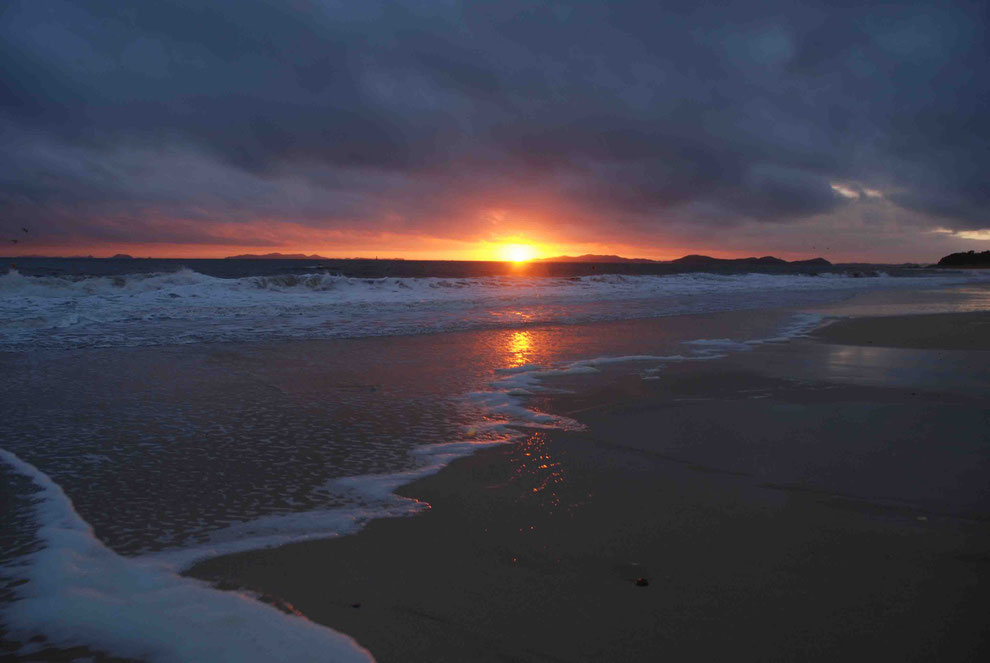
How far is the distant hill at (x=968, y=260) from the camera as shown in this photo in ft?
317

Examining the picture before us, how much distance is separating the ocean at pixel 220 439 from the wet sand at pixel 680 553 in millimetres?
269

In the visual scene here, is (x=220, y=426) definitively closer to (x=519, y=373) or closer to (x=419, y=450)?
(x=419, y=450)

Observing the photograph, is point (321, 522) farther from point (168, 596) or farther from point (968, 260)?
point (968, 260)

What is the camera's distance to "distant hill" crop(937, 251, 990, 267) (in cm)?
9665

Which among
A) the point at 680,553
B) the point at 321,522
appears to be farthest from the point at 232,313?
the point at 680,553

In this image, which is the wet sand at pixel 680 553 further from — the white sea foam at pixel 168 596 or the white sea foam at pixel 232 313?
the white sea foam at pixel 232 313

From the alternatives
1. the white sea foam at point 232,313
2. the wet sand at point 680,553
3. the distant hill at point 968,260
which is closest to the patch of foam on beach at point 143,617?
the wet sand at point 680,553

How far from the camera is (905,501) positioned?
11.8ft

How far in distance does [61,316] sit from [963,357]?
63.1 ft

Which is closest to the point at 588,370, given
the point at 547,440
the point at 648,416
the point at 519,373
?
the point at 519,373

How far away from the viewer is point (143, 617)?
8.09 feet

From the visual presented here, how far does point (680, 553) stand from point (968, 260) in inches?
5175

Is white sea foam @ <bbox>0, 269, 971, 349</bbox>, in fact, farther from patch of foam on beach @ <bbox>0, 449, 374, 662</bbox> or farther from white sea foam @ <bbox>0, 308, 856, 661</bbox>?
patch of foam on beach @ <bbox>0, 449, 374, 662</bbox>

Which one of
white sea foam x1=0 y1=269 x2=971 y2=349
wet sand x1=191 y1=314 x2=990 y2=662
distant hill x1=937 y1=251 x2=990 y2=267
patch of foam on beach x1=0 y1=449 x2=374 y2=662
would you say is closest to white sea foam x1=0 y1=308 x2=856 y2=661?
patch of foam on beach x1=0 y1=449 x2=374 y2=662
